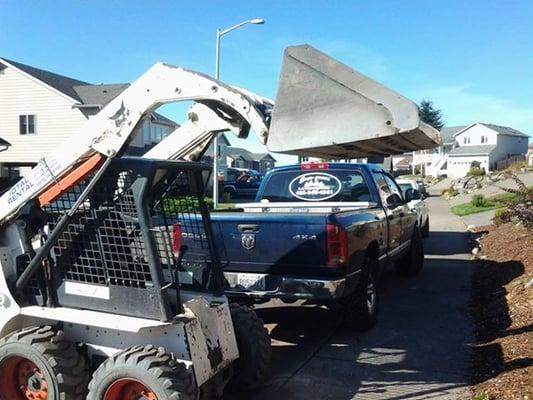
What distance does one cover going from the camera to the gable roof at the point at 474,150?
7638 centimetres

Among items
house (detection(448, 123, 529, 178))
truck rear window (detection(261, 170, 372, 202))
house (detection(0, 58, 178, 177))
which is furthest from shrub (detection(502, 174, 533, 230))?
house (detection(448, 123, 529, 178))

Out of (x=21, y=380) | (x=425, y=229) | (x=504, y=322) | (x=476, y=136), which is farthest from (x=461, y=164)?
(x=21, y=380)

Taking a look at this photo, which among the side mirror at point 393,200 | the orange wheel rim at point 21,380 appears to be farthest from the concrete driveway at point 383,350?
the orange wheel rim at point 21,380

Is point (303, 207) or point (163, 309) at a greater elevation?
point (303, 207)

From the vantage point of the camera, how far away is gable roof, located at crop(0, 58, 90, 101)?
3450 centimetres

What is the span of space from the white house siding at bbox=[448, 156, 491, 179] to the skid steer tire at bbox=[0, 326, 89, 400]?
7541cm

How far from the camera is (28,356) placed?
398 centimetres

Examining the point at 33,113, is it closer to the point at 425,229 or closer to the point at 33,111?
the point at 33,111

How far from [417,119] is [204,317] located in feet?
6.95

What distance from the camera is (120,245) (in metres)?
4.11

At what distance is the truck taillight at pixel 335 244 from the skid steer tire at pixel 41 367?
264cm

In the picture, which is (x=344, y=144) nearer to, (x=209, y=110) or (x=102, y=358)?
(x=209, y=110)

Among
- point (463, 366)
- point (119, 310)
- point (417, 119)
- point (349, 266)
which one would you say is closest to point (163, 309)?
point (119, 310)

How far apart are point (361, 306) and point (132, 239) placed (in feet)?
10.7
